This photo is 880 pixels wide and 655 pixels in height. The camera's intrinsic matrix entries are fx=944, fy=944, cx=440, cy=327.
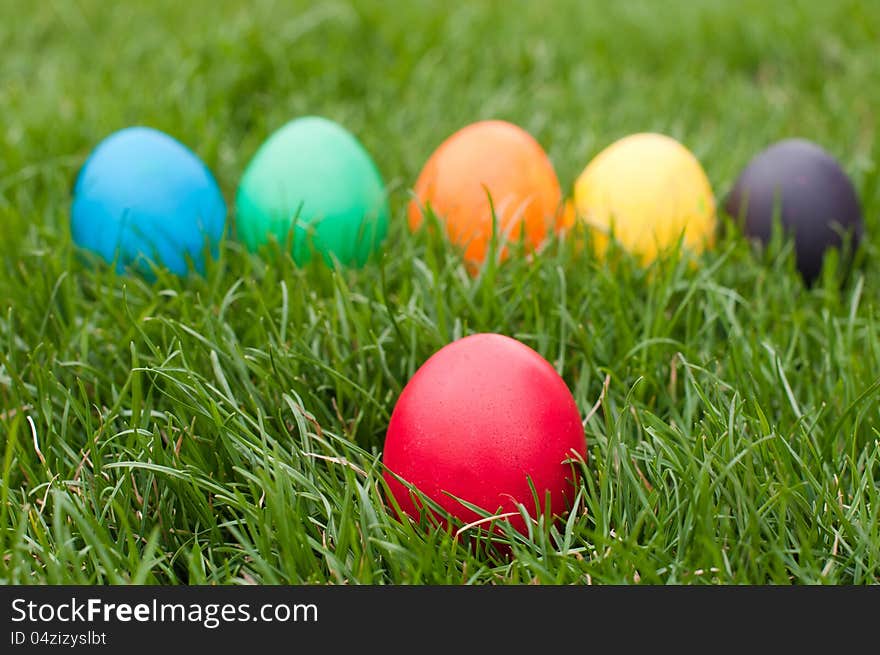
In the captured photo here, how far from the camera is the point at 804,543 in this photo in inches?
53.9

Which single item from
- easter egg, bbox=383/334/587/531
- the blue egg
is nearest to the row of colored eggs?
the blue egg

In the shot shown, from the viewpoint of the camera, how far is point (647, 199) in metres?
2.33

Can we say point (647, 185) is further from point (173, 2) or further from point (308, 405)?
point (173, 2)

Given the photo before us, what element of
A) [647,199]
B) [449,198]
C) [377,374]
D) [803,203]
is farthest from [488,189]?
[803,203]

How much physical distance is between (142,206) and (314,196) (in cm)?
40

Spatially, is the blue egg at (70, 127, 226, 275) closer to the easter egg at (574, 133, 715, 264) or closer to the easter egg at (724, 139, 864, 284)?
the easter egg at (574, 133, 715, 264)

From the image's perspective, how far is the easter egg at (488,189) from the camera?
2283 mm

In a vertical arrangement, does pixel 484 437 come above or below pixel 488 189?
below

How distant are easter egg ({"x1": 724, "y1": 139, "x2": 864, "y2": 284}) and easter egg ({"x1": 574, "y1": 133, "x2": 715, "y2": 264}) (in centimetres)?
11

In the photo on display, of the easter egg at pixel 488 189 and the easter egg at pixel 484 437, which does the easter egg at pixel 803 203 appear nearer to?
the easter egg at pixel 488 189

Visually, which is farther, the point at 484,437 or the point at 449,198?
the point at 449,198

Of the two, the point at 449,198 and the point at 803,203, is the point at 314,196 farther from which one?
the point at 803,203

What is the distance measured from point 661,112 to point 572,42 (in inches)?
25.2
